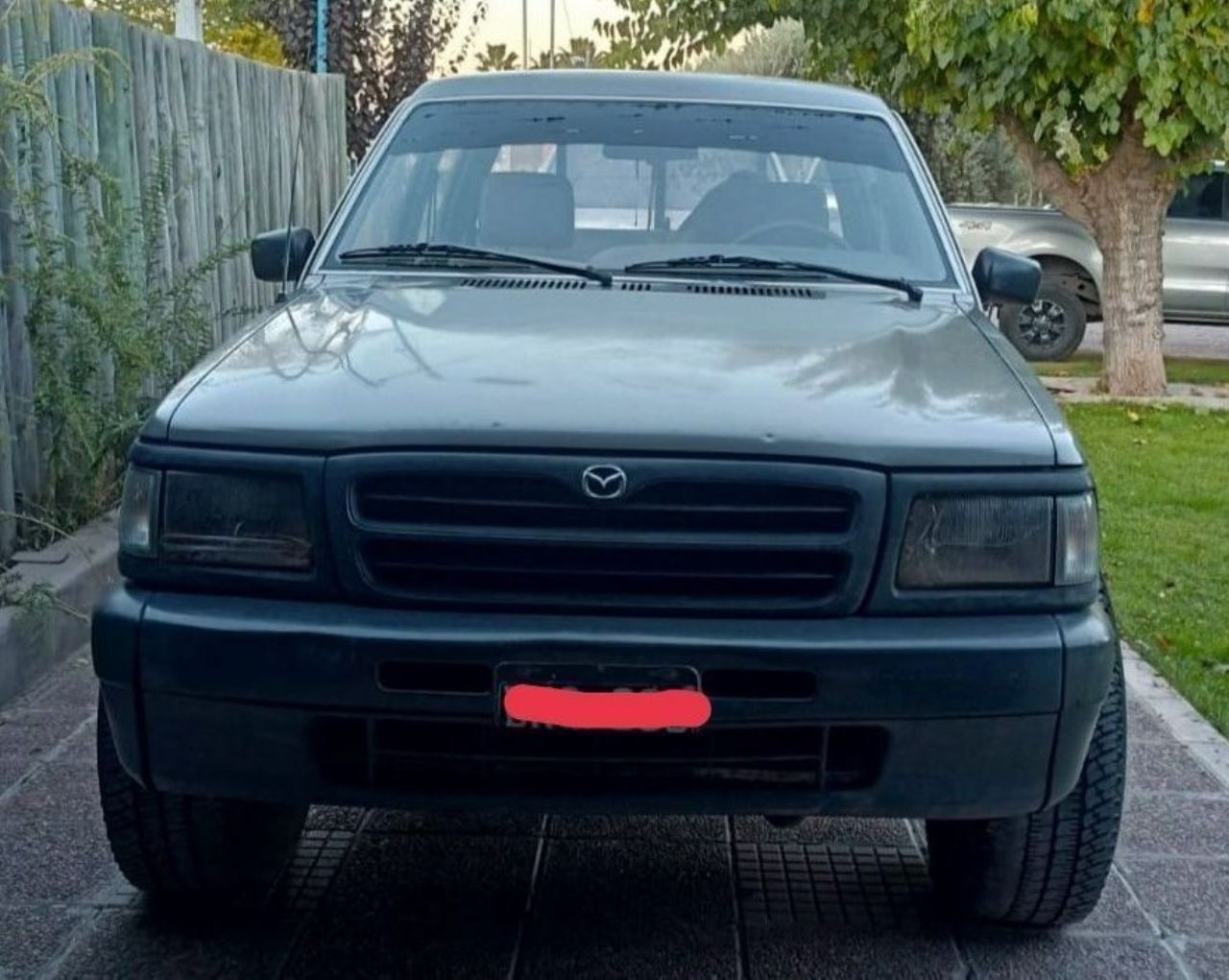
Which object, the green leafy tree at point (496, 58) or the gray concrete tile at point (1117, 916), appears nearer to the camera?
the gray concrete tile at point (1117, 916)

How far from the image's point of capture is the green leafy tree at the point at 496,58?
20.8 metres

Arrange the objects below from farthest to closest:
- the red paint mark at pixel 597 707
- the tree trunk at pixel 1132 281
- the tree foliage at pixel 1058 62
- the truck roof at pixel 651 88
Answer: the tree trunk at pixel 1132 281
the tree foliage at pixel 1058 62
the truck roof at pixel 651 88
the red paint mark at pixel 597 707

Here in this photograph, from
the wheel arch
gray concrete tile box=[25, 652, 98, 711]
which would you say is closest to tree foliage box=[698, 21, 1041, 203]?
the wheel arch

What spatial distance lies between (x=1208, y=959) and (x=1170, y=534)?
15.8 feet

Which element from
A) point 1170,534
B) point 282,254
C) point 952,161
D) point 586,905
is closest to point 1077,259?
point 952,161

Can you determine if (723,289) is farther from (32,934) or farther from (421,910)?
(32,934)

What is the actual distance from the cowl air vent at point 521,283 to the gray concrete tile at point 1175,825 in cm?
185

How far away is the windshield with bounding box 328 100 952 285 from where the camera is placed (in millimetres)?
4664

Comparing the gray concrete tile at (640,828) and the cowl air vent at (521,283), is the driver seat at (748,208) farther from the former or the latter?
the gray concrete tile at (640,828)

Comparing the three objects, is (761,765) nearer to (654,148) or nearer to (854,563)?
(854,563)

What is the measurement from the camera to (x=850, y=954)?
3.74m

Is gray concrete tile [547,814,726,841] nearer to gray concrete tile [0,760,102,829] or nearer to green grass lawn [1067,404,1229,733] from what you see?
gray concrete tile [0,760,102,829]

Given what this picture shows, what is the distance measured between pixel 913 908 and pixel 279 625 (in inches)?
63.8

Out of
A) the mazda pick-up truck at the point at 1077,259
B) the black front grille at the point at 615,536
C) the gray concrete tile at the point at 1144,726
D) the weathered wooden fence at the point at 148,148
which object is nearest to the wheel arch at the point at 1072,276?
the mazda pick-up truck at the point at 1077,259
